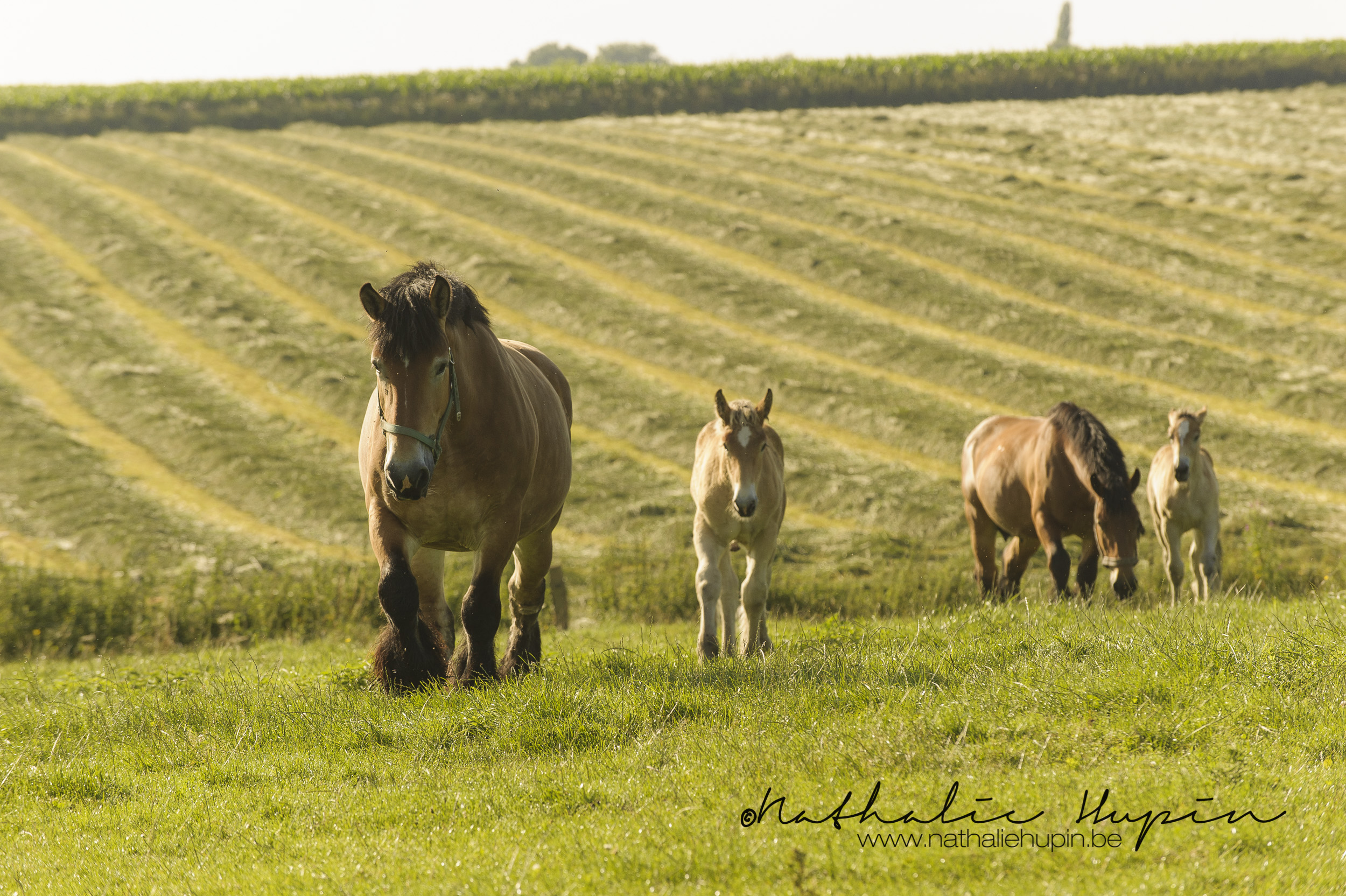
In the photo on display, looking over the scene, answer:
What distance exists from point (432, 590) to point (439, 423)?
1.83 metres

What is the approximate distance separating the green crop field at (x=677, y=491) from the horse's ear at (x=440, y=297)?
2440mm

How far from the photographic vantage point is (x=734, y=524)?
9016 millimetres

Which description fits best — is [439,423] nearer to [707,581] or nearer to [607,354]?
[707,581]

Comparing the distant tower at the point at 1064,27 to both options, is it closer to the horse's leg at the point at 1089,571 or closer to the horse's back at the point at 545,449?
the horse's leg at the point at 1089,571

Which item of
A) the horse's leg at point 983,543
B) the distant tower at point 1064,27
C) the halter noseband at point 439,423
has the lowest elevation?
the horse's leg at point 983,543

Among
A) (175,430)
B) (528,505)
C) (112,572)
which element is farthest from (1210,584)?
(175,430)

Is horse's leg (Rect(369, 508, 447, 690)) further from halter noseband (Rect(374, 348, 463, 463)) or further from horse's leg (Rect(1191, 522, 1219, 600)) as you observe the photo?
horse's leg (Rect(1191, 522, 1219, 600))

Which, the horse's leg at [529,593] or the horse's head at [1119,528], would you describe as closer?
the horse's leg at [529,593]

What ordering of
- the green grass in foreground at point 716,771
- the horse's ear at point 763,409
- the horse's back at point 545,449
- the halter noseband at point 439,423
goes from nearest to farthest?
the green grass in foreground at point 716,771
the halter noseband at point 439,423
the horse's back at point 545,449
the horse's ear at point 763,409

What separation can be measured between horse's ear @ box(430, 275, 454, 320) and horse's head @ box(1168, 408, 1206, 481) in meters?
9.02

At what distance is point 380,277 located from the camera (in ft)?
96.1

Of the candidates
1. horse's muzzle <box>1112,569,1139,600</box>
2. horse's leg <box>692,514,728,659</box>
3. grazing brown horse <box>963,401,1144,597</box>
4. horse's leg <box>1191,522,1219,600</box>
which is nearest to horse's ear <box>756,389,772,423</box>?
horse's leg <box>692,514,728,659</box>

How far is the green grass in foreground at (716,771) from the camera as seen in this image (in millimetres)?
4113

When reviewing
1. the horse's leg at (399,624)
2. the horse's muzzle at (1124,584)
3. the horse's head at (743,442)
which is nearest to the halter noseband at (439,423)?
the horse's leg at (399,624)
